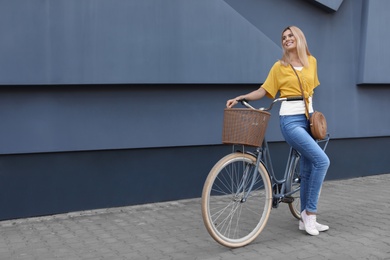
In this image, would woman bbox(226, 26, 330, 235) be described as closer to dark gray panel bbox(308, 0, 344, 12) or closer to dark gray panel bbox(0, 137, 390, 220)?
dark gray panel bbox(0, 137, 390, 220)

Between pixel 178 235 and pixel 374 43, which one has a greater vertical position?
pixel 374 43

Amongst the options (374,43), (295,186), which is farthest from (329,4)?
(295,186)

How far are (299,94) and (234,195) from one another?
3.44 ft

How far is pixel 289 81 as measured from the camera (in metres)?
5.12

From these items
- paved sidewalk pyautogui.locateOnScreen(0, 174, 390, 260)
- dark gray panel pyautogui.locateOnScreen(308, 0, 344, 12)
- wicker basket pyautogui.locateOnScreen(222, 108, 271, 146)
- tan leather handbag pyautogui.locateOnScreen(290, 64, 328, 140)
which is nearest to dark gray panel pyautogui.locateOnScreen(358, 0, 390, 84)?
dark gray panel pyautogui.locateOnScreen(308, 0, 344, 12)

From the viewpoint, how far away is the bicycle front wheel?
4.74 m

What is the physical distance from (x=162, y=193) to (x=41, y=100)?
171 cm

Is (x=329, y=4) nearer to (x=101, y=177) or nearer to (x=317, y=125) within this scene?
(x=317, y=125)

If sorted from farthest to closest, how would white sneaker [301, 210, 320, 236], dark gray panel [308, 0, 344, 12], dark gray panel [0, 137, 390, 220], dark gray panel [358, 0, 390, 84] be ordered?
dark gray panel [358, 0, 390, 84] < dark gray panel [308, 0, 344, 12] < dark gray panel [0, 137, 390, 220] < white sneaker [301, 210, 320, 236]

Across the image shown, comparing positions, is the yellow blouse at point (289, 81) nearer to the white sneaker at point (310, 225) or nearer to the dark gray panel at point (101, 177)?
the white sneaker at point (310, 225)

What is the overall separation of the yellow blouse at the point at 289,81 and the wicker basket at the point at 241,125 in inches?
20.8

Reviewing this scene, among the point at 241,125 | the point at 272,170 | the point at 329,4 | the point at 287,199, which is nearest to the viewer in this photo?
the point at 241,125

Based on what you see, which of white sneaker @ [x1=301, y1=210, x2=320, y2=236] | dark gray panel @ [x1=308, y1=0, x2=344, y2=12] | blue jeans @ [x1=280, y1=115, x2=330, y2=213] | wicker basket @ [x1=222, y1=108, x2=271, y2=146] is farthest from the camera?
dark gray panel @ [x1=308, y1=0, x2=344, y2=12]

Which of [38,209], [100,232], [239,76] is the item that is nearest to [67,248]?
[100,232]
